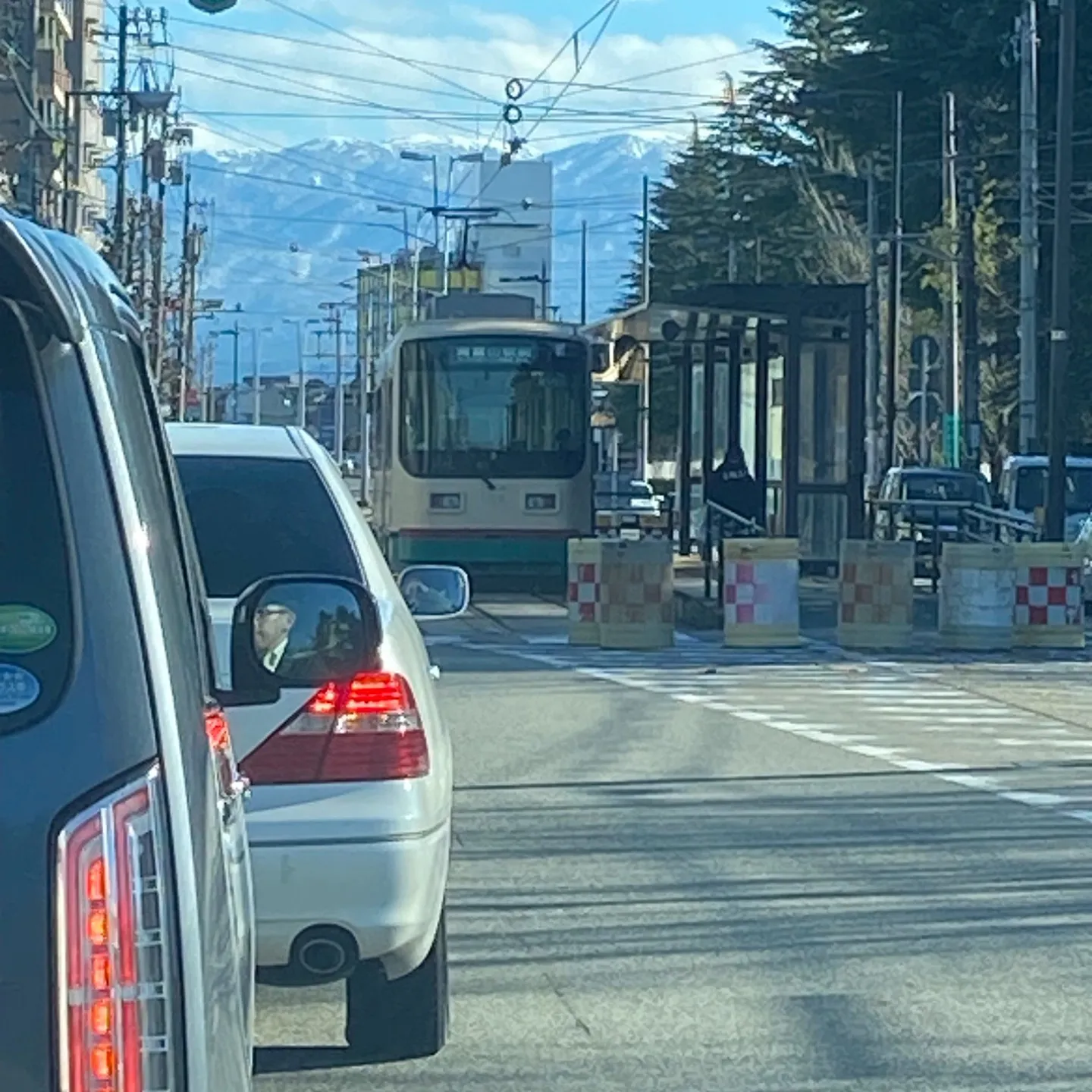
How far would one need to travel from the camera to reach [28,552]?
2.87 meters

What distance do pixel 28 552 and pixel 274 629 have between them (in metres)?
2.44

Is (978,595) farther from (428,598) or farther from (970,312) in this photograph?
(970,312)

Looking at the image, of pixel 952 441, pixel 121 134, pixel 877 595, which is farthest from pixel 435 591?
pixel 121 134

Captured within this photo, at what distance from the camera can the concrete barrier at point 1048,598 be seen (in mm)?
22219

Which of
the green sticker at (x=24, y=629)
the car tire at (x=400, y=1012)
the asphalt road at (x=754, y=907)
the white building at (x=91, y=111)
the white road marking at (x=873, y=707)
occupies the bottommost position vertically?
the white road marking at (x=873, y=707)

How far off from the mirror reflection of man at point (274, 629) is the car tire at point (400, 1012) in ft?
4.16

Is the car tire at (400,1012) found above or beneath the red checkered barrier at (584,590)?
beneath

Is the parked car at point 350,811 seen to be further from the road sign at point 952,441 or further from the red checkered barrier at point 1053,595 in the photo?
the road sign at point 952,441

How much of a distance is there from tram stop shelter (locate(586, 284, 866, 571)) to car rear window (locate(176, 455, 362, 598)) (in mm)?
21233

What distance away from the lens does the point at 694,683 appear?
1853cm

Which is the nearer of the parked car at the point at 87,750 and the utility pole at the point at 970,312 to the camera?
the parked car at the point at 87,750

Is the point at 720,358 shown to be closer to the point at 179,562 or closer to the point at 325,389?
the point at 179,562

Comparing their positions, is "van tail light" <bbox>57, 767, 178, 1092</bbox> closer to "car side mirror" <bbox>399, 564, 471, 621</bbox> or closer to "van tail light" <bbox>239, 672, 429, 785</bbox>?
"van tail light" <bbox>239, 672, 429, 785</bbox>

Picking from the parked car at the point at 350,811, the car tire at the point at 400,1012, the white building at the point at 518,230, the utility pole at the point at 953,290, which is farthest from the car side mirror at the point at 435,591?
the white building at the point at 518,230
